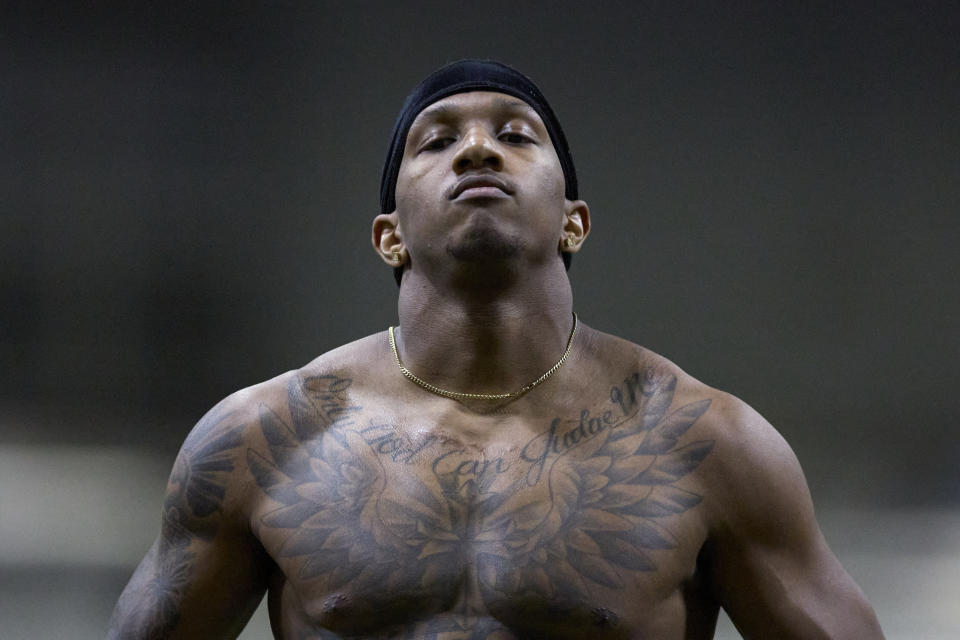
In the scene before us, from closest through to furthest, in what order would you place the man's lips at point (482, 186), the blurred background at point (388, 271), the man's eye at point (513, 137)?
1. the man's lips at point (482, 186)
2. the man's eye at point (513, 137)
3. the blurred background at point (388, 271)

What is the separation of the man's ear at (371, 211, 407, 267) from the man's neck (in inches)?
3.1

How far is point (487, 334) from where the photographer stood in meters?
1.88

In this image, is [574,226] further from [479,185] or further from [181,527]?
[181,527]

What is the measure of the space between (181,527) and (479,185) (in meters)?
0.76

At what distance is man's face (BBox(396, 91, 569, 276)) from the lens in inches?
70.4

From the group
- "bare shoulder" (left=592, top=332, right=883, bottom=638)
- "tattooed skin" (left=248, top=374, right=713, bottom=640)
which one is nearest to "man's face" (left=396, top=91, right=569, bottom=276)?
"tattooed skin" (left=248, top=374, right=713, bottom=640)

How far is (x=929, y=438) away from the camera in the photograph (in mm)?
2633

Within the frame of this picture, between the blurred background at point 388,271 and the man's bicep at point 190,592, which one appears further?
Result: the blurred background at point 388,271

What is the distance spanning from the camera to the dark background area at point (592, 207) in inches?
104

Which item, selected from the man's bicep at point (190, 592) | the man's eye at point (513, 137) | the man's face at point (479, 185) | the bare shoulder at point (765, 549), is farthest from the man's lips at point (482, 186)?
the man's bicep at point (190, 592)

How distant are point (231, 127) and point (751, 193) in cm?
128

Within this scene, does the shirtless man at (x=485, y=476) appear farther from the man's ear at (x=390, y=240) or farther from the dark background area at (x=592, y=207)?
the dark background area at (x=592, y=207)

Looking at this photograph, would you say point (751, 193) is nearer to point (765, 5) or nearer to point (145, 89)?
point (765, 5)

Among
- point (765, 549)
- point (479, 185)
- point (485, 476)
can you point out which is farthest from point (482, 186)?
point (765, 549)
